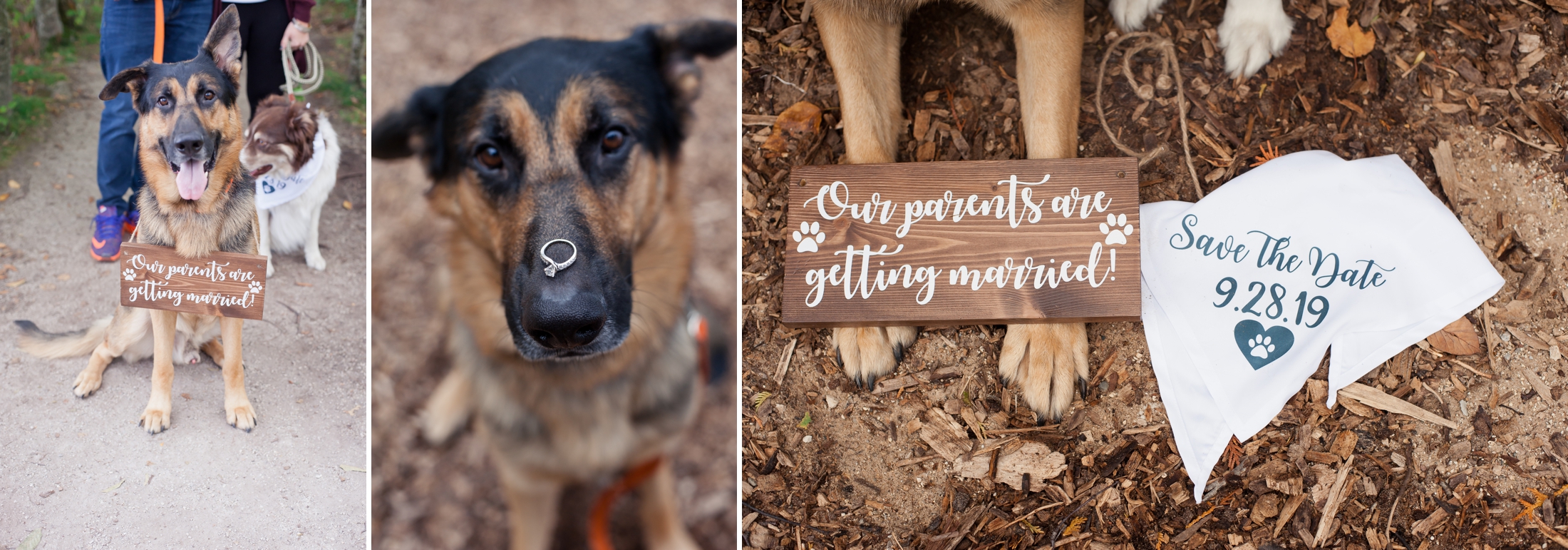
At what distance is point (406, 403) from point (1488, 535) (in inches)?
112

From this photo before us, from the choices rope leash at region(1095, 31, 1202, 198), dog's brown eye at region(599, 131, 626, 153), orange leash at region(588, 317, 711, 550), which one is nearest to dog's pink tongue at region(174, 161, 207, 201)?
dog's brown eye at region(599, 131, 626, 153)

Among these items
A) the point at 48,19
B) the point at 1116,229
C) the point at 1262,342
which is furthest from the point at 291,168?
the point at 1262,342

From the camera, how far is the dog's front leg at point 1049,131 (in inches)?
88.6

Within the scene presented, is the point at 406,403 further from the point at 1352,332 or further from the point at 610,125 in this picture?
the point at 1352,332

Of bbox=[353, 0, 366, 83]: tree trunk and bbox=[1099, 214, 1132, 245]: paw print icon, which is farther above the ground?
bbox=[353, 0, 366, 83]: tree trunk

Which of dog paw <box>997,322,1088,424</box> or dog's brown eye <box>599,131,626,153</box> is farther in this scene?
dog paw <box>997,322,1088,424</box>

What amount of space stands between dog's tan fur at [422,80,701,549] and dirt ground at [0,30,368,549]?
475mm

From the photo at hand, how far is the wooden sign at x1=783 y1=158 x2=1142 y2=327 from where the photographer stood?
2.15 meters

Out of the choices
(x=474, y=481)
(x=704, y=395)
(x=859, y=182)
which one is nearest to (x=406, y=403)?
(x=474, y=481)

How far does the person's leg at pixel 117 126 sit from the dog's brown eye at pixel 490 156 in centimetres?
110

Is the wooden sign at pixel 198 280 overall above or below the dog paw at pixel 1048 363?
above

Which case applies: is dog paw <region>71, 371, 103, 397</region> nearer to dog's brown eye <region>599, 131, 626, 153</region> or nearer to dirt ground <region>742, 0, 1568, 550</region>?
dog's brown eye <region>599, 131, 626, 153</region>

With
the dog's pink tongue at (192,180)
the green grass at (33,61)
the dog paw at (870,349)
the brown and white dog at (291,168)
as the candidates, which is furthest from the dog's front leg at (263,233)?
the dog paw at (870,349)

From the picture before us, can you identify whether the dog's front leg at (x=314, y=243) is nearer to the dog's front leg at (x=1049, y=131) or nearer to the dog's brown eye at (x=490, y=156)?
the dog's brown eye at (x=490, y=156)
